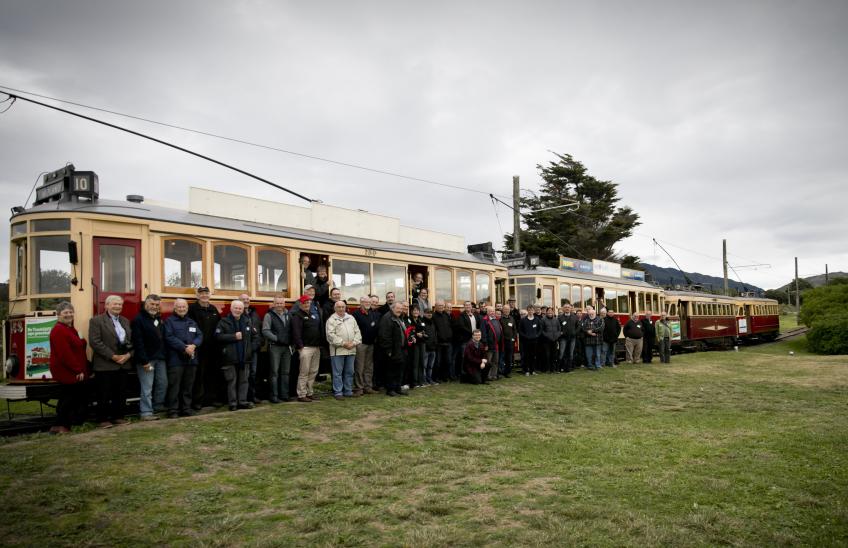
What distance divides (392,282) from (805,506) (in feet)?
32.2

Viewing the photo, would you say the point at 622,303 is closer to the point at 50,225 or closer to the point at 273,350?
the point at 273,350

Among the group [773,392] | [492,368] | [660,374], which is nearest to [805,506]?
[773,392]

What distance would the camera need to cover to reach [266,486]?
5.88 metres

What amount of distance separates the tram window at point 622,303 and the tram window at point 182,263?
18683mm

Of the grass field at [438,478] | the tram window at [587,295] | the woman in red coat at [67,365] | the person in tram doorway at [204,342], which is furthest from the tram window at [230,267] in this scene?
the tram window at [587,295]

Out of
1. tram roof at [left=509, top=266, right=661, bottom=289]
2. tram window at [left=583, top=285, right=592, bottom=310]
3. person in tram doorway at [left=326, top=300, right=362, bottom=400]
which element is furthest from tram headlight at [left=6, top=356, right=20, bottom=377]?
tram window at [left=583, top=285, right=592, bottom=310]

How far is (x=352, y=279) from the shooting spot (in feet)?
42.5

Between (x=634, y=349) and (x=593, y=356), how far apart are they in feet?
10.9

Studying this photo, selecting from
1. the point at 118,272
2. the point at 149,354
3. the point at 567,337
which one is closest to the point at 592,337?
the point at 567,337

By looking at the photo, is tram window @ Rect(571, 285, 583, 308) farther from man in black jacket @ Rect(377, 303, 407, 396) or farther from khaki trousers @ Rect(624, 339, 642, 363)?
man in black jacket @ Rect(377, 303, 407, 396)

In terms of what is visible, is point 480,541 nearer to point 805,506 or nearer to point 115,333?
point 805,506

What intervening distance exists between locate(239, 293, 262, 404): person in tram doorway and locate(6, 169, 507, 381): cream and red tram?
1.66 feet

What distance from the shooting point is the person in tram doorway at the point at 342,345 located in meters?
10.9

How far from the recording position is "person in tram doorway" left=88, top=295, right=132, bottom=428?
836cm
